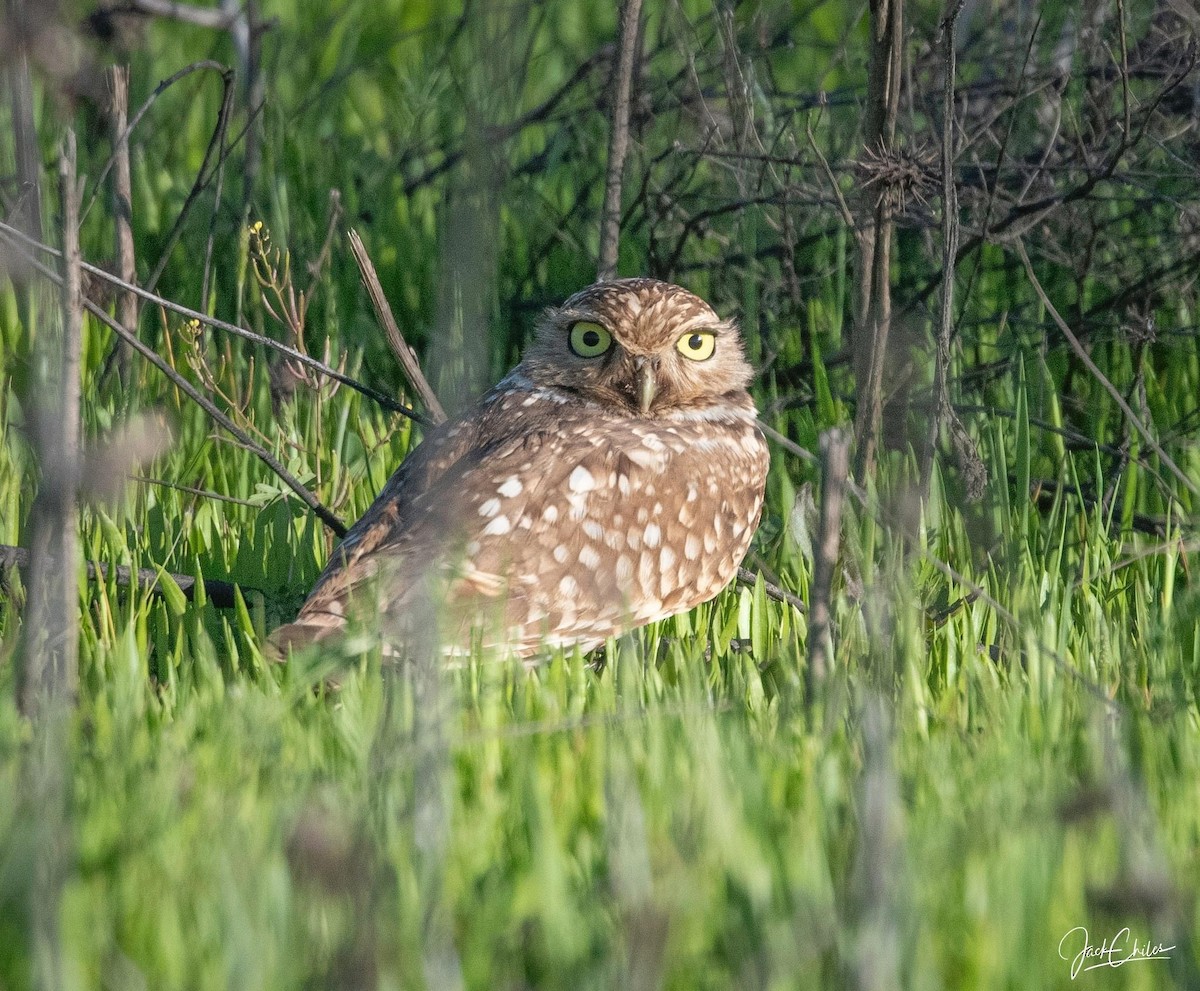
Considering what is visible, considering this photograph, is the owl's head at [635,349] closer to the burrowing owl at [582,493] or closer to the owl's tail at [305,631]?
the burrowing owl at [582,493]

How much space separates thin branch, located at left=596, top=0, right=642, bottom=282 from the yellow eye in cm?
37

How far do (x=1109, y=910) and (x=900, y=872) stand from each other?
0.23 meters

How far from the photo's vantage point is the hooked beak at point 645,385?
372 centimetres

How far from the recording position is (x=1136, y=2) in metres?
5.45

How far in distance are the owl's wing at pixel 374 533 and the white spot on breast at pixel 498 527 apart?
0.17m

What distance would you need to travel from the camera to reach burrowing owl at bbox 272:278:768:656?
10.4ft

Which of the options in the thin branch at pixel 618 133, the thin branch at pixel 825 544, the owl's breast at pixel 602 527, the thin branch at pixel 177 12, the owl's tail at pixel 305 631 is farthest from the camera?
the thin branch at pixel 177 12

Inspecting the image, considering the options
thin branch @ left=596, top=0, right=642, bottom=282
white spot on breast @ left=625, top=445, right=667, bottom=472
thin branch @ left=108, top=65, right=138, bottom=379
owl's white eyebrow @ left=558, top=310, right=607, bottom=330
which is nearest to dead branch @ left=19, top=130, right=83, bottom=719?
white spot on breast @ left=625, top=445, right=667, bottom=472

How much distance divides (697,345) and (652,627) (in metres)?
0.76

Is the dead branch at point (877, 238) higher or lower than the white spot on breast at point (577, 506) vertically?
higher

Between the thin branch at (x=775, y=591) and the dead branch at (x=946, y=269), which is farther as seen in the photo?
the thin branch at (x=775, y=591)

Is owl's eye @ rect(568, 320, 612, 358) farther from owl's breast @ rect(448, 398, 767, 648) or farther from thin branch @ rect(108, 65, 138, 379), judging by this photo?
thin branch @ rect(108, 65, 138, 379)

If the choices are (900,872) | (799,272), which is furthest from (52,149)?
(900,872)
